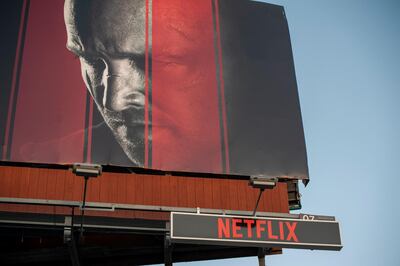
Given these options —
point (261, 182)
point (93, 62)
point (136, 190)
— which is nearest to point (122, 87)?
point (93, 62)

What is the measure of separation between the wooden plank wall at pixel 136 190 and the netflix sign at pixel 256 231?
205 centimetres

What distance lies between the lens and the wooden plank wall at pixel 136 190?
15266 mm

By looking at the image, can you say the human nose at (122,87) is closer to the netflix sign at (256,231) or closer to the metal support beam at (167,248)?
the metal support beam at (167,248)

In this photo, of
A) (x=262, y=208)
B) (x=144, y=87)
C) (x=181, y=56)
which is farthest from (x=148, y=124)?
(x=262, y=208)

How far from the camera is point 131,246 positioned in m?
17.2

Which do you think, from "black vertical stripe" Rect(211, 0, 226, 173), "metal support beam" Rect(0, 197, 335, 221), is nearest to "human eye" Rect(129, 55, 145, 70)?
"black vertical stripe" Rect(211, 0, 226, 173)

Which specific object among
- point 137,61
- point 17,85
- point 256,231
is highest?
point 137,61

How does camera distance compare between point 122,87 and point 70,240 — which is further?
point 122,87

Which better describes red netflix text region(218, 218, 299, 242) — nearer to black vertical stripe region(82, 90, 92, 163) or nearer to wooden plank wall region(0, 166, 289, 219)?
wooden plank wall region(0, 166, 289, 219)

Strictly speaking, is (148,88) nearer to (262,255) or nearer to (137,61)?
(137,61)

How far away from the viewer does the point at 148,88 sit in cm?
1689

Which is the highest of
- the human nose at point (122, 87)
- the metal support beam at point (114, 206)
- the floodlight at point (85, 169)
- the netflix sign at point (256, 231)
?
the human nose at point (122, 87)

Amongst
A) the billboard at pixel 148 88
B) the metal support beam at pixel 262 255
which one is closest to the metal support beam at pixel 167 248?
the billboard at pixel 148 88

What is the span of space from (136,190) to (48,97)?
2999 mm
